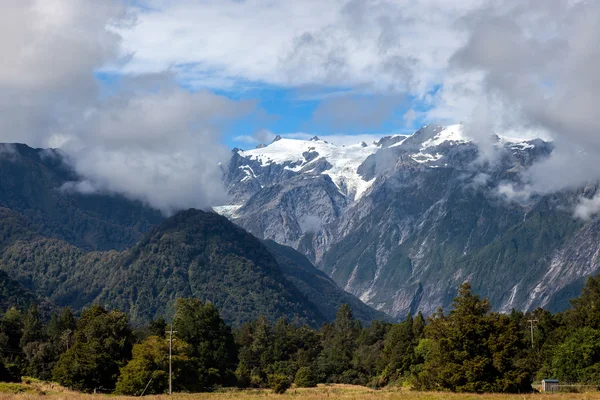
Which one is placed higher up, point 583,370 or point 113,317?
point 113,317

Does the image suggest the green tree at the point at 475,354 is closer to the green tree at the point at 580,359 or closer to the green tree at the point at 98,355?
the green tree at the point at 580,359

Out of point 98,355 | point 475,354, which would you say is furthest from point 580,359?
point 98,355

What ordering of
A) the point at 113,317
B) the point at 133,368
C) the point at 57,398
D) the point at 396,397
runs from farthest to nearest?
the point at 113,317
the point at 133,368
the point at 396,397
the point at 57,398

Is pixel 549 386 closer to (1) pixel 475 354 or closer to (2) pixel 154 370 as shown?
(1) pixel 475 354

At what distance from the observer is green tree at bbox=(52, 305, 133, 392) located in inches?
6122

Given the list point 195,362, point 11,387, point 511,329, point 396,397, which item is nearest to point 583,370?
point 511,329

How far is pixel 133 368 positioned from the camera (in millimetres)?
150125

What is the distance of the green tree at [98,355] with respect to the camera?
156m

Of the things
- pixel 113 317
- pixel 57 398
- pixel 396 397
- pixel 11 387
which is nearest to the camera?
pixel 57 398

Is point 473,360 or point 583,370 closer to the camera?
point 473,360

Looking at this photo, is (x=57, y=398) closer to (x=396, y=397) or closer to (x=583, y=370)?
(x=396, y=397)

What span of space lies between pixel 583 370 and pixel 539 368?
28.1m

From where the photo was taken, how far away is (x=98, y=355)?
518ft

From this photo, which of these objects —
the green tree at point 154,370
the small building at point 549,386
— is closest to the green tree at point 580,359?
the small building at point 549,386
